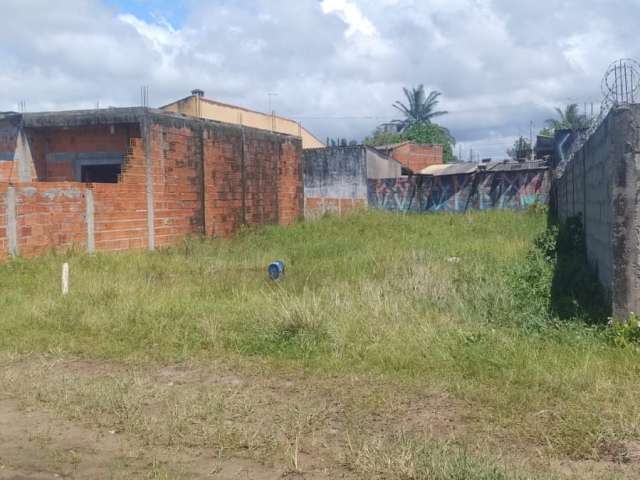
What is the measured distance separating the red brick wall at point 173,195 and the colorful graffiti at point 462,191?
505 cm

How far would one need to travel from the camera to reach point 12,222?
1145 centimetres

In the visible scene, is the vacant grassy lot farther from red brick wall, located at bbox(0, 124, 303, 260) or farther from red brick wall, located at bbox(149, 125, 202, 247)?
red brick wall, located at bbox(149, 125, 202, 247)

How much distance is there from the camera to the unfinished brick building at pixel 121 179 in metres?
12.3

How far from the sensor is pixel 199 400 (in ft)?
16.5

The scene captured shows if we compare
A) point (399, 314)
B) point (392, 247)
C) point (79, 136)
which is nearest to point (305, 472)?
point (399, 314)

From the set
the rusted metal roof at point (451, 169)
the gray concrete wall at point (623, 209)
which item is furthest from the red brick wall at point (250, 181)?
the gray concrete wall at point (623, 209)

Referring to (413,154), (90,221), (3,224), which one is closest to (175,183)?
(90,221)

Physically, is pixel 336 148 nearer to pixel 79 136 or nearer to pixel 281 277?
pixel 79 136

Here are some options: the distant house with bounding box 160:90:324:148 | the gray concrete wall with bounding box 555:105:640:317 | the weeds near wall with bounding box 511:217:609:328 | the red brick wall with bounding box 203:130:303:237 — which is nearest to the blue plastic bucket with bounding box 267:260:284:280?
the weeds near wall with bounding box 511:217:609:328

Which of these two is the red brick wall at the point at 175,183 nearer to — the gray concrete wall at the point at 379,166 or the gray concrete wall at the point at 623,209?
the gray concrete wall at the point at 623,209

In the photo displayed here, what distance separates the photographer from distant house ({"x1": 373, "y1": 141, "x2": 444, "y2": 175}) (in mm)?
34250

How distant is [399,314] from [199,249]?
9485 millimetres

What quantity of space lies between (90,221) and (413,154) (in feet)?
84.3

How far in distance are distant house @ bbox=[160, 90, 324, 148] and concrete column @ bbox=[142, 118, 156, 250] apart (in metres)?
14.8
